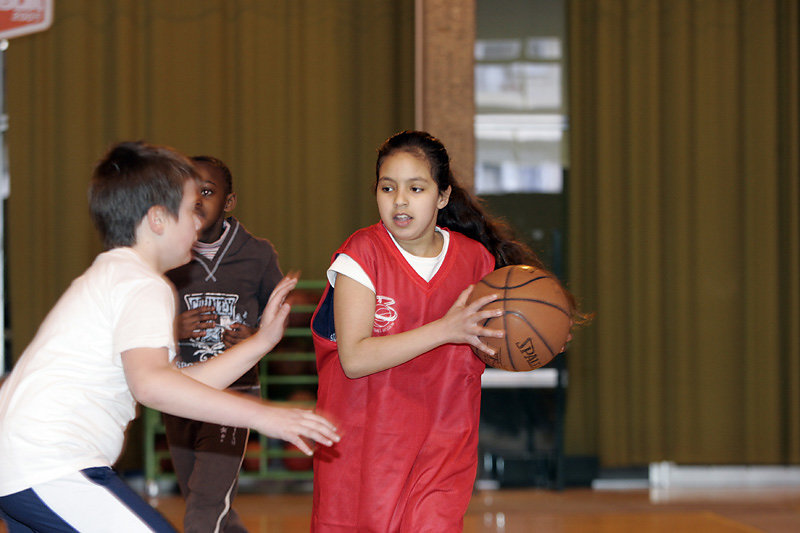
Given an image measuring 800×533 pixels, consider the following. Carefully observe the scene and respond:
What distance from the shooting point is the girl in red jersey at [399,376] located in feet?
7.61

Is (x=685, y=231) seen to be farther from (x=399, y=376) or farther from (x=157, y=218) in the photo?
(x=157, y=218)

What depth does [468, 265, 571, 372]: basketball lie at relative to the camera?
233cm

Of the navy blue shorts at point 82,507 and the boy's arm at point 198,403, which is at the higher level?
the boy's arm at point 198,403

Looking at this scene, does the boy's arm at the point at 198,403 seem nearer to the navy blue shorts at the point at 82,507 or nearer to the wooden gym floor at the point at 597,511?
the navy blue shorts at the point at 82,507

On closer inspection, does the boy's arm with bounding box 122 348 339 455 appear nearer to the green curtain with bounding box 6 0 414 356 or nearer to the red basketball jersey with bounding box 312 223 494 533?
the red basketball jersey with bounding box 312 223 494 533

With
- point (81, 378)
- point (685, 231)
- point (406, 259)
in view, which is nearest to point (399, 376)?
point (406, 259)

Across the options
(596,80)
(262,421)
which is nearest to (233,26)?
(596,80)

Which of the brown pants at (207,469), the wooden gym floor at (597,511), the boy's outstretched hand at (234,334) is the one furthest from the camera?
the wooden gym floor at (597,511)

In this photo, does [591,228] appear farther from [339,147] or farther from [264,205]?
[264,205]

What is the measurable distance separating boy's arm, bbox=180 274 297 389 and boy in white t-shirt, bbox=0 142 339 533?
0.92 ft

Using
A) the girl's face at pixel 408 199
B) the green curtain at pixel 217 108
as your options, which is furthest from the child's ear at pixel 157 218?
the green curtain at pixel 217 108

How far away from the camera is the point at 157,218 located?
1865mm

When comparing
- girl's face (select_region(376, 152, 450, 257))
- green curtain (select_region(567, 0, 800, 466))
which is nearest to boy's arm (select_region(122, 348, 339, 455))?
girl's face (select_region(376, 152, 450, 257))

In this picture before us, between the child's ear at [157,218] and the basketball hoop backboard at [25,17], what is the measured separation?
4073 millimetres
